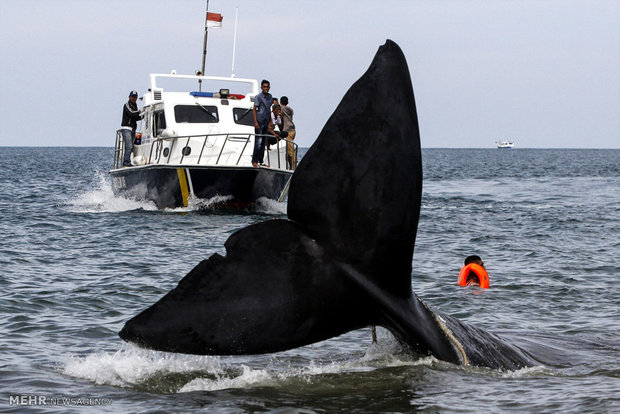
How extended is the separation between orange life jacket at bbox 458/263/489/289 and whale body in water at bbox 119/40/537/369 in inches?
287

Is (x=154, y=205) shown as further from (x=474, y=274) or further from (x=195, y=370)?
(x=195, y=370)

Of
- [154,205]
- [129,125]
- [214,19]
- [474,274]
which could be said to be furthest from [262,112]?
[474,274]

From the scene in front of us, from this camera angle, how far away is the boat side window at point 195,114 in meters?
23.1

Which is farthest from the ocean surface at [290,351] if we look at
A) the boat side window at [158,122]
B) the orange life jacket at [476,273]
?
the boat side window at [158,122]

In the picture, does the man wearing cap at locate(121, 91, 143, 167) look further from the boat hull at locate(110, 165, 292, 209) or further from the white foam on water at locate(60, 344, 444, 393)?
the white foam on water at locate(60, 344, 444, 393)

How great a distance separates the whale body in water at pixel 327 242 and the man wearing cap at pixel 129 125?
18997 millimetres

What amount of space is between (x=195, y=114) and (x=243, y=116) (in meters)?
1.20

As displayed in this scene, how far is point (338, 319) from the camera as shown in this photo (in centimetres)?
548

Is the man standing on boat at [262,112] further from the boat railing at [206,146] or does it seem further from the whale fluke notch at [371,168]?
the whale fluke notch at [371,168]

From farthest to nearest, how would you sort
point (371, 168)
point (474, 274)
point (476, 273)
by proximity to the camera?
point (474, 274)
point (476, 273)
point (371, 168)

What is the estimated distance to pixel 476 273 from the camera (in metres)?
12.6

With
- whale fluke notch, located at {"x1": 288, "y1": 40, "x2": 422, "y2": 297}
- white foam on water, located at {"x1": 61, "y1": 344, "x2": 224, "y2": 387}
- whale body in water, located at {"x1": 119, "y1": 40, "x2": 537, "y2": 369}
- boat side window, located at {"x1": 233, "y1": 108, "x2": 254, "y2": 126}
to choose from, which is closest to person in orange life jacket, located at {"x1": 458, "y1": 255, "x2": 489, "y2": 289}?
white foam on water, located at {"x1": 61, "y1": 344, "x2": 224, "y2": 387}

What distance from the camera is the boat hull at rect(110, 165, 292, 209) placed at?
2153 cm

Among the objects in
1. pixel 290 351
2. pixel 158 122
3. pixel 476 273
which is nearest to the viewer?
pixel 290 351
